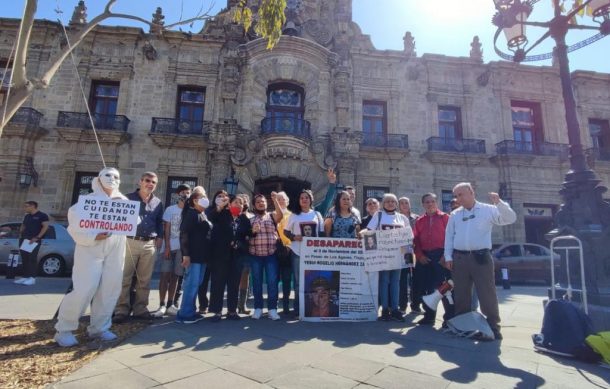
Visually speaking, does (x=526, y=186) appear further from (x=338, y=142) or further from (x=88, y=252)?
(x=88, y=252)

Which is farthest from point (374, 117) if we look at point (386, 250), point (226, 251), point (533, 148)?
point (226, 251)

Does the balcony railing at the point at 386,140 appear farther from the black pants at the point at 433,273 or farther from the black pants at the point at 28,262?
the black pants at the point at 28,262

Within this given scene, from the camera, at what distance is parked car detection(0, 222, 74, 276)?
9.67m

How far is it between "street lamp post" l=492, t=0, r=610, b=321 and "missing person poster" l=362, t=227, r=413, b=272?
6.77 ft

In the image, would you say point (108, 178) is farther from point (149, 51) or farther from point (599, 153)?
point (599, 153)

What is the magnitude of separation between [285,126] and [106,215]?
34.7 ft

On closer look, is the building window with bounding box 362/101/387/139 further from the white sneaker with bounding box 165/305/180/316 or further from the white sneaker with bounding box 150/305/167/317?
the white sneaker with bounding box 150/305/167/317

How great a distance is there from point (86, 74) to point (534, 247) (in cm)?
1897

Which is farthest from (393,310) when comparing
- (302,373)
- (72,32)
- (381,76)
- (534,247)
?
(72,32)

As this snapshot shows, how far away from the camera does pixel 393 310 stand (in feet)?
16.1

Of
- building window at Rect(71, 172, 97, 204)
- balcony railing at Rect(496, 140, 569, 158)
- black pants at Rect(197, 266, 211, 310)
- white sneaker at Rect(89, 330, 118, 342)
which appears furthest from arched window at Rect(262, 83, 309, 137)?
white sneaker at Rect(89, 330, 118, 342)

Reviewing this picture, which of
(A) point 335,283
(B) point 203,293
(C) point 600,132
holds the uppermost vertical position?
(C) point 600,132

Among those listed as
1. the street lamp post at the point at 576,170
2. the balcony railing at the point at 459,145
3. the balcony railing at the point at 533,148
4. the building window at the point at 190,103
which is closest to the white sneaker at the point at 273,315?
the street lamp post at the point at 576,170

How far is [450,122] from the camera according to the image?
639 inches
